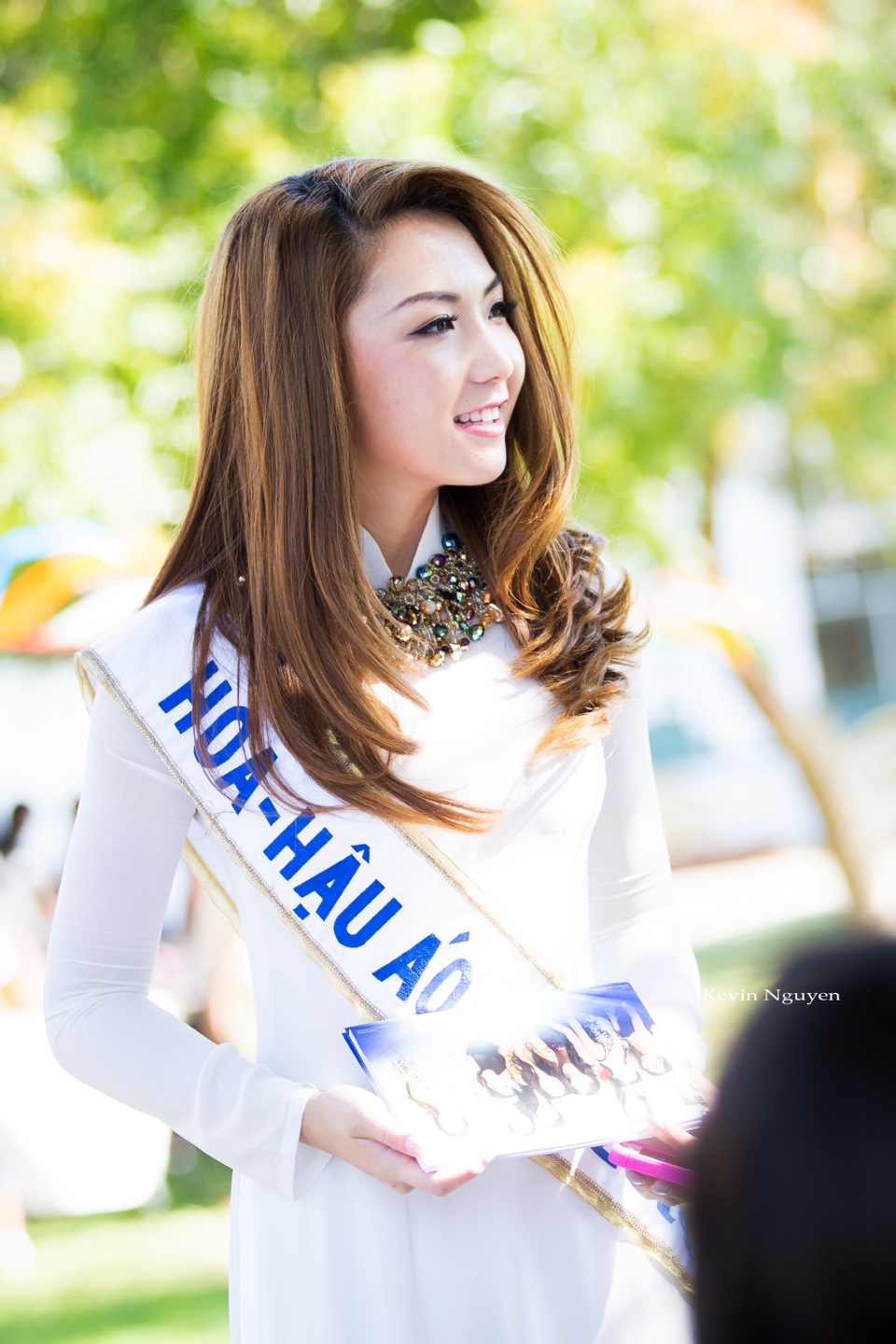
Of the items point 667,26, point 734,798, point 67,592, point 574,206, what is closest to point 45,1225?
point 67,592

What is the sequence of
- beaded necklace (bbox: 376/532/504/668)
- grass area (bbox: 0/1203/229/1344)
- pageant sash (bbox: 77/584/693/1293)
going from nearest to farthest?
pageant sash (bbox: 77/584/693/1293)
beaded necklace (bbox: 376/532/504/668)
grass area (bbox: 0/1203/229/1344)

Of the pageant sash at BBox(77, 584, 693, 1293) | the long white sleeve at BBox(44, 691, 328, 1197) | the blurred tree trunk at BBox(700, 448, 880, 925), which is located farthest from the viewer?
the blurred tree trunk at BBox(700, 448, 880, 925)

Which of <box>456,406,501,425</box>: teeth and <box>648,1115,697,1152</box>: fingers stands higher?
<box>456,406,501,425</box>: teeth

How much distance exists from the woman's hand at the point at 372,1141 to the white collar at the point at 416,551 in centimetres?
58

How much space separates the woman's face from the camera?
5.06 feet

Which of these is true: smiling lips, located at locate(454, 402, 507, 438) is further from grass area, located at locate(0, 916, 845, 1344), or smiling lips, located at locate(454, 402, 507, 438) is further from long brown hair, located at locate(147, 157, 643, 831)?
grass area, located at locate(0, 916, 845, 1344)

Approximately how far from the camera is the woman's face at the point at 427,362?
1.54 metres

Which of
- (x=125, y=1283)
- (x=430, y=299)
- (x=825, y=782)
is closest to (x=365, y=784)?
(x=430, y=299)

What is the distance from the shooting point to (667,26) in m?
5.71

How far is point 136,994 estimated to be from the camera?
1.47m

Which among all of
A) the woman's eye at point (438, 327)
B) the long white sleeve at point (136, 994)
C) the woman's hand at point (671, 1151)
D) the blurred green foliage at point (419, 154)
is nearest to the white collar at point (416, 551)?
the woman's eye at point (438, 327)

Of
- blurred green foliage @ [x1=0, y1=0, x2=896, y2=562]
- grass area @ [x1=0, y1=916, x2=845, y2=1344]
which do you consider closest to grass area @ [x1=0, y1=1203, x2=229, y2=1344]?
grass area @ [x1=0, y1=916, x2=845, y2=1344]

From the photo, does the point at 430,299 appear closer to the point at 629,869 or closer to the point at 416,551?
the point at 416,551

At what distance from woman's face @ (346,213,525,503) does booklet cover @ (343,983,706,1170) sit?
581 millimetres
